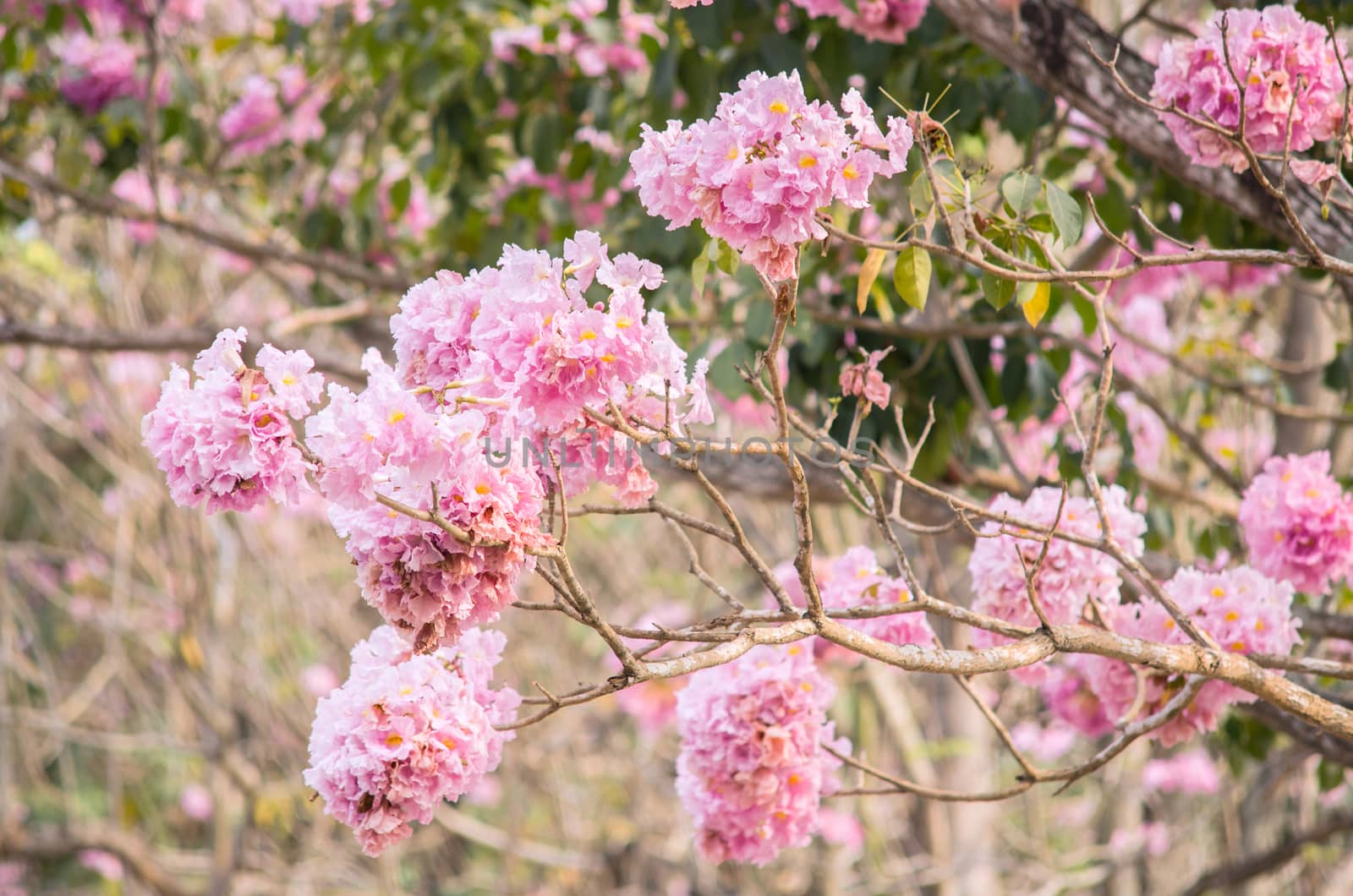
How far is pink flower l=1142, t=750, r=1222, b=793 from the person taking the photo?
4.22 metres

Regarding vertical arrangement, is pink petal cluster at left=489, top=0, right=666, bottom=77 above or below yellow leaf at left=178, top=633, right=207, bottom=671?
above

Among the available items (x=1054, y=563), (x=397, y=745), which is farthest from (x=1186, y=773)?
(x=397, y=745)

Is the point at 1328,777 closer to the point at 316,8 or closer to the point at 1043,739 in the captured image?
the point at 1043,739

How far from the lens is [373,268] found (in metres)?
3.28

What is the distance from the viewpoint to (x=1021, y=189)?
1492mm

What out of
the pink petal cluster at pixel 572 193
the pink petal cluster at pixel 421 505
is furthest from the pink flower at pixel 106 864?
the pink petal cluster at pixel 421 505

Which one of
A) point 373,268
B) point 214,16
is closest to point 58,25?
point 373,268

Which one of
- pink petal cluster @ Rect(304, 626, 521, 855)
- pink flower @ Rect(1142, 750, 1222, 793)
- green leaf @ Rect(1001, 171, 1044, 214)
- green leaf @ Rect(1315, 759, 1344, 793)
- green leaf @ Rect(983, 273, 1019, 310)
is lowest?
green leaf @ Rect(1315, 759, 1344, 793)

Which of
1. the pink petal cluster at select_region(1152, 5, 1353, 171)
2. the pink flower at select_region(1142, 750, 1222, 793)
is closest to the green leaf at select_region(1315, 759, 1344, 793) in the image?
the pink petal cluster at select_region(1152, 5, 1353, 171)

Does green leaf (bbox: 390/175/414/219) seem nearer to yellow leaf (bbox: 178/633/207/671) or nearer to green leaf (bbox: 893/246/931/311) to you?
yellow leaf (bbox: 178/633/207/671)

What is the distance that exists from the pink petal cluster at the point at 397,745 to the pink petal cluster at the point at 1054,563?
2.36 feet

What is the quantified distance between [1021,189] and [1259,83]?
350 mm

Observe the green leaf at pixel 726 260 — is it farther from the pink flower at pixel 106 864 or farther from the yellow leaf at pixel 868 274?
the pink flower at pixel 106 864

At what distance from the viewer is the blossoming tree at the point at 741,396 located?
113 centimetres
